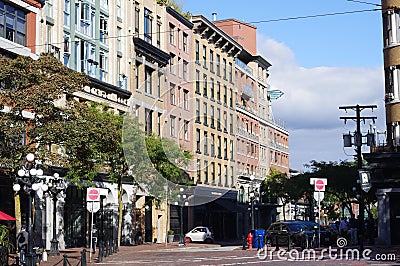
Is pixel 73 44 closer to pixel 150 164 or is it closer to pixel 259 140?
pixel 150 164

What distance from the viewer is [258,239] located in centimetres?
4312

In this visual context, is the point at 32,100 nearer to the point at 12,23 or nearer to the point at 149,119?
the point at 12,23

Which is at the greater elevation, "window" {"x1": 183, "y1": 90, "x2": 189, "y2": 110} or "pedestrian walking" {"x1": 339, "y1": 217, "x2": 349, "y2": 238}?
"window" {"x1": 183, "y1": 90, "x2": 189, "y2": 110}

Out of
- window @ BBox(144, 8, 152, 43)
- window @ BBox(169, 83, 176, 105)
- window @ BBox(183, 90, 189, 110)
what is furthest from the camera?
window @ BBox(183, 90, 189, 110)

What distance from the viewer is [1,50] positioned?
A: 38.8 metres

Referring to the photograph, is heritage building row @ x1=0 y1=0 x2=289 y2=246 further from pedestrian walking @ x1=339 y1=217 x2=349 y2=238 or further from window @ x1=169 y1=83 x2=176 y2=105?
pedestrian walking @ x1=339 y1=217 x2=349 y2=238

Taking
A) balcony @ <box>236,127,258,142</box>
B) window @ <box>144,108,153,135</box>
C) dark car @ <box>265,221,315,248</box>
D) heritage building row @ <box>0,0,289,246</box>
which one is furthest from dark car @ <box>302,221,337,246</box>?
A: balcony @ <box>236,127,258,142</box>

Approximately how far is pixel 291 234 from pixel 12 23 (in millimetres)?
19794

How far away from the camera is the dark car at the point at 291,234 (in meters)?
41.7

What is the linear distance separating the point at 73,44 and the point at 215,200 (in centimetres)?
3100

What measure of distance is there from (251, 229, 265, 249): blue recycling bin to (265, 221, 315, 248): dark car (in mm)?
658

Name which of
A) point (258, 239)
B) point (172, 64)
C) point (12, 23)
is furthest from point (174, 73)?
point (12, 23)

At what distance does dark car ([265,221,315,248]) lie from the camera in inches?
1640

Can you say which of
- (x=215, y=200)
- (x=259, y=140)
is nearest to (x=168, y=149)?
(x=215, y=200)
